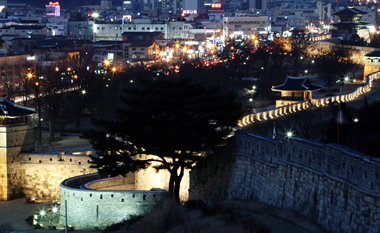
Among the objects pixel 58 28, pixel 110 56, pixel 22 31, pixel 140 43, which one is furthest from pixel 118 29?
pixel 110 56

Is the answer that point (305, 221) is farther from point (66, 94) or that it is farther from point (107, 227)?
point (66, 94)

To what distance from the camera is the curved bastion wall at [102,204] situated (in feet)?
128

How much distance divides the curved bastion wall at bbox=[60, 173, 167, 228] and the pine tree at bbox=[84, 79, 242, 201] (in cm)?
141

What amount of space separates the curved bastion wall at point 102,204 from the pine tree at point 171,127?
4.63 ft

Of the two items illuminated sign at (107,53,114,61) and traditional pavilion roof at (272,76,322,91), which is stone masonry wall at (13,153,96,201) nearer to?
traditional pavilion roof at (272,76,322,91)

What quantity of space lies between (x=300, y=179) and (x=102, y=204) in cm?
1292

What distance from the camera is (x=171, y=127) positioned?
38250 millimetres

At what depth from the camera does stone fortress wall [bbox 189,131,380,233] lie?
27016 mm

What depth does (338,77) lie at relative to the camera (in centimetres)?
8706

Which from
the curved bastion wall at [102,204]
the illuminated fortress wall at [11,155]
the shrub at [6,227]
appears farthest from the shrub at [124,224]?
the illuminated fortress wall at [11,155]

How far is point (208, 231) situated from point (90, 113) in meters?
50.9

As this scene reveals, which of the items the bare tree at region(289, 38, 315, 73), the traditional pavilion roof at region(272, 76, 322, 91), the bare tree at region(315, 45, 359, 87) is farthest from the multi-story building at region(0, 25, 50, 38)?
the traditional pavilion roof at region(272, 76, 322, 91)

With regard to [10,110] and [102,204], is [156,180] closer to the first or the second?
[102,204]

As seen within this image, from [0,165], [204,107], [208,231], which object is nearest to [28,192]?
[0,165]
